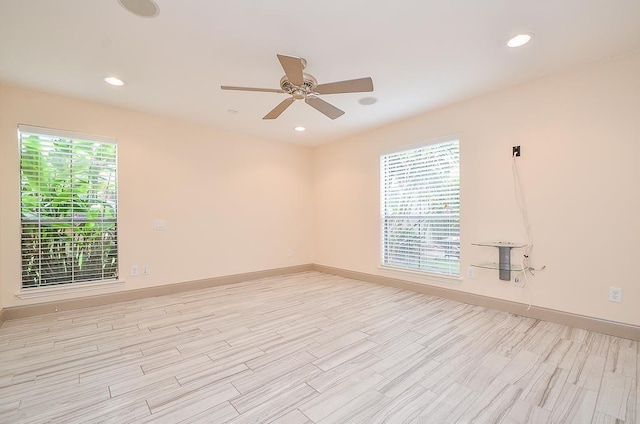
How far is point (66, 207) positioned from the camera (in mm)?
3479

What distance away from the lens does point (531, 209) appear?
3.12 meters

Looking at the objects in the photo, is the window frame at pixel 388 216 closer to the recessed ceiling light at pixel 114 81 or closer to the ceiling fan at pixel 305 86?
the ceiling fan at pixel 305 86

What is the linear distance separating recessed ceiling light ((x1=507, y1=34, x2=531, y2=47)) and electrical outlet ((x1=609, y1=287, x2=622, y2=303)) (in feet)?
8.07

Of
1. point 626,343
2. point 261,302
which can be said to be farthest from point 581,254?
point 261,302

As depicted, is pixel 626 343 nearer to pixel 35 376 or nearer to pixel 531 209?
pixel 531 209

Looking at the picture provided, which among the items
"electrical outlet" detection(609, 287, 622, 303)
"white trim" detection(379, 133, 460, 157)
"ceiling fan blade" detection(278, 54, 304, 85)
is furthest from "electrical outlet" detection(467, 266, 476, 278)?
"ceiling fan blade" detection(278, 54, 304, 85)

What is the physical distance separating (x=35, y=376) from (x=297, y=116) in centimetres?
378

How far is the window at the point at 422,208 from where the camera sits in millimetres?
3830

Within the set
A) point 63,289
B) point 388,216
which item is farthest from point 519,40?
point 63,289

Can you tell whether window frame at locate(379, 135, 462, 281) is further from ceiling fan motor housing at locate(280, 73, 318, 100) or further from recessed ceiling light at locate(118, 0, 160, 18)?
recessed ceiling light at locate(118, 0, 160, 18)

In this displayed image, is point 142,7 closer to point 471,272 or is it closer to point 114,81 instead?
point 114,81

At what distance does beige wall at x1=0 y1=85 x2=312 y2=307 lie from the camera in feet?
10.4

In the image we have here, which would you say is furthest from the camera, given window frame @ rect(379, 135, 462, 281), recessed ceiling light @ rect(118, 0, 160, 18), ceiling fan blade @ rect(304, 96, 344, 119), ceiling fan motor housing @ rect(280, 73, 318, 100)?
window frame @ rect(379, 135, 462, 281)

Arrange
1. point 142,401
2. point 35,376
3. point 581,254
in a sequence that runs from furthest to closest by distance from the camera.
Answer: point 581,254 < point 35,376 < point 142,401
